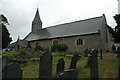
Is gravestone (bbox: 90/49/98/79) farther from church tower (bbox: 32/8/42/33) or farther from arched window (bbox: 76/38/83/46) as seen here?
church tower (bbox: 32/8/42/33)

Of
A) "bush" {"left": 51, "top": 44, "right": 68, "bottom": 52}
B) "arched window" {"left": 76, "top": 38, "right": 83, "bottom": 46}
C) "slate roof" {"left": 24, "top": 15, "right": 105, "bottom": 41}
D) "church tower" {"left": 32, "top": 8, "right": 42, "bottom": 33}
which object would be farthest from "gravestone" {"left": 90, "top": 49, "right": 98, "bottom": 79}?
"church tower" {"left": 32, "top": 8, "right": 42, "bottom": 33}

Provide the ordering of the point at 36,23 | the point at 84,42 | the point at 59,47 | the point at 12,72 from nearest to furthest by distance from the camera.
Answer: the point at 12,72, the point at 59,47, the point at 84,42, the point at 36,23

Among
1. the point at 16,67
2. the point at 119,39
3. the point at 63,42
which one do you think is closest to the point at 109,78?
the point at 16,67

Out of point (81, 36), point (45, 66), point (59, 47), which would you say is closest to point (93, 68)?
point (45, 66)

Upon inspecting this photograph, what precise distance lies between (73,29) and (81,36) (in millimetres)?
3554

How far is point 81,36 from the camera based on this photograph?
36.0 metres

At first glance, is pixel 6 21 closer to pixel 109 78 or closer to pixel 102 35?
pixel 102 35

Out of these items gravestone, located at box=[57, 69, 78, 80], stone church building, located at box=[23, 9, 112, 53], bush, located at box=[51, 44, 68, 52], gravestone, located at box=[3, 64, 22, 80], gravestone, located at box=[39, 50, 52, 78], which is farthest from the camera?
bush, located at box=[51, 44, 68, 52]

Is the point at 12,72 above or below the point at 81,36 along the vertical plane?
below

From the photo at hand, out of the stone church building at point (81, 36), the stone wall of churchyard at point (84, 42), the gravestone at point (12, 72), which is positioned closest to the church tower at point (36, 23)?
the stone church building at point (81, 36)

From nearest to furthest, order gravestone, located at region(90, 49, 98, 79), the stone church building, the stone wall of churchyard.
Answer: gravestone, located at region(90, 49, 98, 79) < the stone wall of churchyard < the stone church building

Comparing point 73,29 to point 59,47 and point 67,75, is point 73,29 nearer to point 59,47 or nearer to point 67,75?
point 59,47

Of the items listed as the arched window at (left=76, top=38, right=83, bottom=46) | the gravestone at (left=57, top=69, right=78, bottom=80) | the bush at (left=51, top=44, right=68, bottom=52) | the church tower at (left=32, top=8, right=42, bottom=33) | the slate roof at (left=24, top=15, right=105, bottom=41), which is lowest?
the gravestone at (left=57, top=69, right=78, bottom=80)

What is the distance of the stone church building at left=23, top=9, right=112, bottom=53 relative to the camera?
114ft
